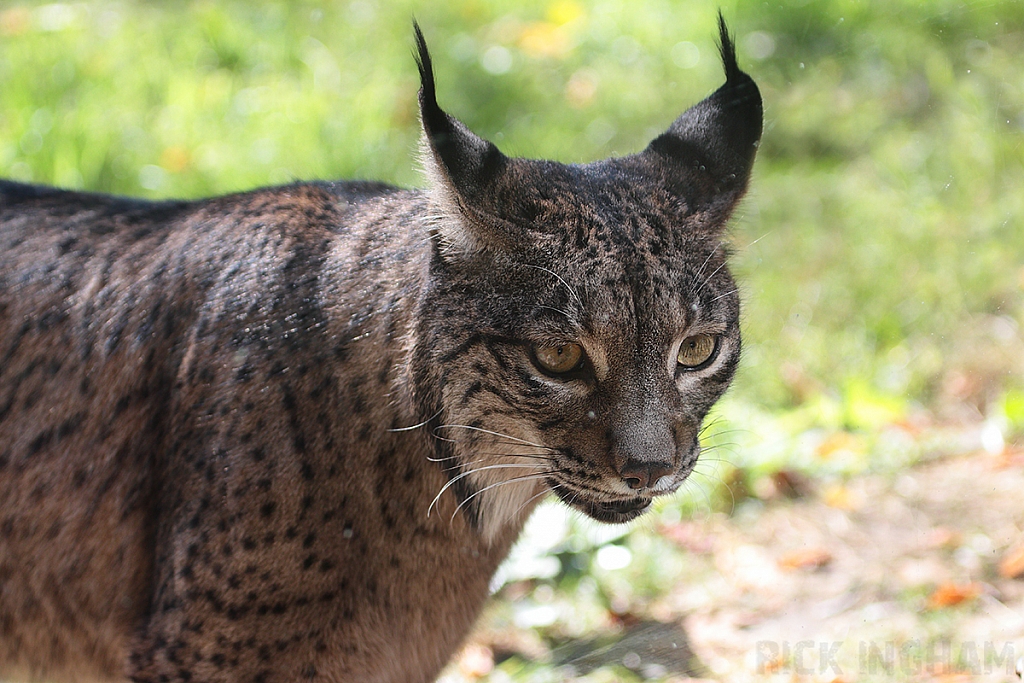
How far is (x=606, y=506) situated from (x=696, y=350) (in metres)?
0.49

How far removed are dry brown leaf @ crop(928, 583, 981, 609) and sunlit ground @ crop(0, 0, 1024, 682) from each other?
0.04ft

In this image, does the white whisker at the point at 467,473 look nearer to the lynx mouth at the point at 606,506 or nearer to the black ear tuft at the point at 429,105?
the lynx mouth at the point at 606,506

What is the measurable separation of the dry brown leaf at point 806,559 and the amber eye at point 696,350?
2009 millimetres

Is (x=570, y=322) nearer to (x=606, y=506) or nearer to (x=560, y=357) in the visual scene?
(x=560, y=357)

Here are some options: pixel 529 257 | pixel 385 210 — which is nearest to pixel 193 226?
pixel 385 210

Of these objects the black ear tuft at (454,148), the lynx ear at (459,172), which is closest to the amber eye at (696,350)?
the lynx ear at (459,172)

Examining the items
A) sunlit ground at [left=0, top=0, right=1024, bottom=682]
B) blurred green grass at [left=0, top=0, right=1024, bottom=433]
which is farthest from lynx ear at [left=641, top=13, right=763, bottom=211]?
blurred green grass at [left=0, top=0, right=1024, bottom=433]

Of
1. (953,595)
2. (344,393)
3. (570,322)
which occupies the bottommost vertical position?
(953,595)

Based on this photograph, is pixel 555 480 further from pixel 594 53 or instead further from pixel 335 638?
pixel 594 53

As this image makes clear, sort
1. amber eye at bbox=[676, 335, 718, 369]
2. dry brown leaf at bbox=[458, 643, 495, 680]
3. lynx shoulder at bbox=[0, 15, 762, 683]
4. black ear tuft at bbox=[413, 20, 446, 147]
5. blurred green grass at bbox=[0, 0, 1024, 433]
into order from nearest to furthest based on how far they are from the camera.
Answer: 1. black ear tuft at bbox=[413, 20, 446, 147]
2. lynx shoulder at bbox=[0, 15, 762, 683]
3. amber eye at bbox=[676, 335, 718, 369]
4. dry brown leaf at bbox=[458, 643, 495, 680]
5. blurred green grass at bbox=[0, 0, 1024, 433]

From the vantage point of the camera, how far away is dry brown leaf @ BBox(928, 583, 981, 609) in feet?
13.5

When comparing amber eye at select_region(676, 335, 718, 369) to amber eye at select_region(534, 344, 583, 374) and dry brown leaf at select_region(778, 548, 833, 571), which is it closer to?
amber eye at select_region(534, 344, 583, 374)

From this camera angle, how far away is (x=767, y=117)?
5527 mm

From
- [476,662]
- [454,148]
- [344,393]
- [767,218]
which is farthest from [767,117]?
[344,393]
